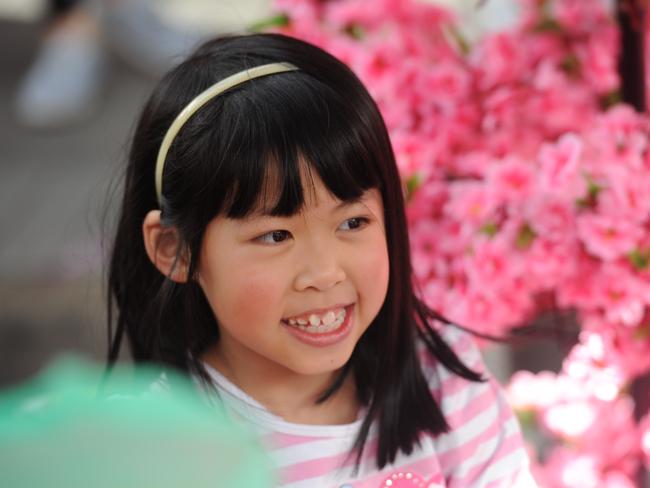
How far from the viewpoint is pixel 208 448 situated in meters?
0.51

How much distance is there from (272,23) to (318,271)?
2.00 ft

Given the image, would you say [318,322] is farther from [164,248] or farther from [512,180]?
[512,180]

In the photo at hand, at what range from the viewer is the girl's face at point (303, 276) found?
106 cm

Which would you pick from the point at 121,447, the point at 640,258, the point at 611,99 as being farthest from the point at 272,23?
the point at 121,447

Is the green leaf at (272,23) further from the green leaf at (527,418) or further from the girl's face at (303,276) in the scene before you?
the green leaf at (527,418)

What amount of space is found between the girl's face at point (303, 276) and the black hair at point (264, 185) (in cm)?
2

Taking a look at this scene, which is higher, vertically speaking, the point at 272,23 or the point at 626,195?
the point at 272,23

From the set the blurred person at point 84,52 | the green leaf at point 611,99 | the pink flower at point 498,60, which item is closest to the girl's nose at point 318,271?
the pink flower at point 498,60

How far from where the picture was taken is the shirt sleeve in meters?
1.23

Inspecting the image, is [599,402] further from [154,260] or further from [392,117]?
[154,260]

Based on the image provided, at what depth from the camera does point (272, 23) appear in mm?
1536

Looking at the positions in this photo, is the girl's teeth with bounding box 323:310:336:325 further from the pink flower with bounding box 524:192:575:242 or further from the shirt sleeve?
the pink flower with bounding box 524:192:575:242

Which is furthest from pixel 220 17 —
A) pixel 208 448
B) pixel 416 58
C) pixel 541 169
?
pixel 208 448

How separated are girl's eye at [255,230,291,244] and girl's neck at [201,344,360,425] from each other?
203mm
